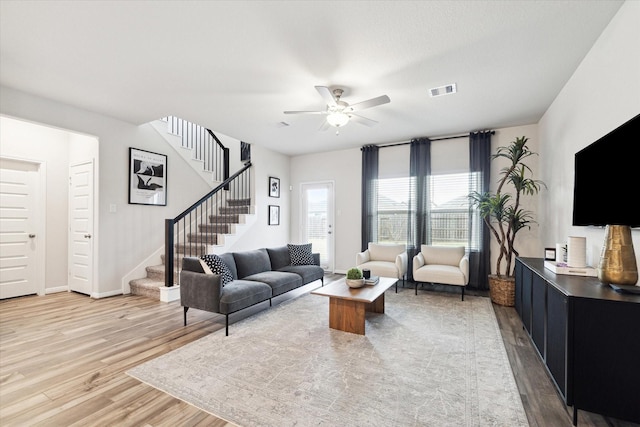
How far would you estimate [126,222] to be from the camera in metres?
4.84

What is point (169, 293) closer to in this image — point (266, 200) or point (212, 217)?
point (212, 217)

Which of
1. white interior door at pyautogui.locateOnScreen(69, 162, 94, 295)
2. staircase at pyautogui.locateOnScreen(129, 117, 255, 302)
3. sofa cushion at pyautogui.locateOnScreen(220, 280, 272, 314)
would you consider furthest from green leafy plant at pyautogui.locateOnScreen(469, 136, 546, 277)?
white interior door at pyautogui.locateOnScreen(69, 162, 94, 295)

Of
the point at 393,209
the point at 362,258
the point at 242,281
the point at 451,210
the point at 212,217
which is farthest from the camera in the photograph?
the point at 212,217

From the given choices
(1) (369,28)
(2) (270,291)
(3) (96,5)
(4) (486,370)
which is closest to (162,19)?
(3) (96,5)

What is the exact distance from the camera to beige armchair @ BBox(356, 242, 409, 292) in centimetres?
484

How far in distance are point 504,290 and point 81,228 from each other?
6.70 meters

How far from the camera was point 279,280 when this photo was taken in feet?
13.1

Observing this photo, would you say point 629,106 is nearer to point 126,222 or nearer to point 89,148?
point 126,222

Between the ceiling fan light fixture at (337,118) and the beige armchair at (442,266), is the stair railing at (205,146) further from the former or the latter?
the beige armchair at (442,266)

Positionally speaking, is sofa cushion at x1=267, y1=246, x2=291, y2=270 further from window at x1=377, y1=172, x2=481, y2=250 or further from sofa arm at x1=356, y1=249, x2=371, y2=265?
window at x1=377, y1=172, x2=481, y2=250

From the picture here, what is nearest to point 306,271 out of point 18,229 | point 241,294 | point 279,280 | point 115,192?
point 279,280

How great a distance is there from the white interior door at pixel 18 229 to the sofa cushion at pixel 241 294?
3.74m

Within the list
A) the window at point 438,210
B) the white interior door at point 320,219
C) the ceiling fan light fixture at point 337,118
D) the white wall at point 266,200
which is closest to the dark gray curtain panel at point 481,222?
the window at point 438,210

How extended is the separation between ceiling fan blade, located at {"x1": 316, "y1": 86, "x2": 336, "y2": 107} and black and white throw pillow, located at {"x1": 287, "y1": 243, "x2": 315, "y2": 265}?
103 inches
